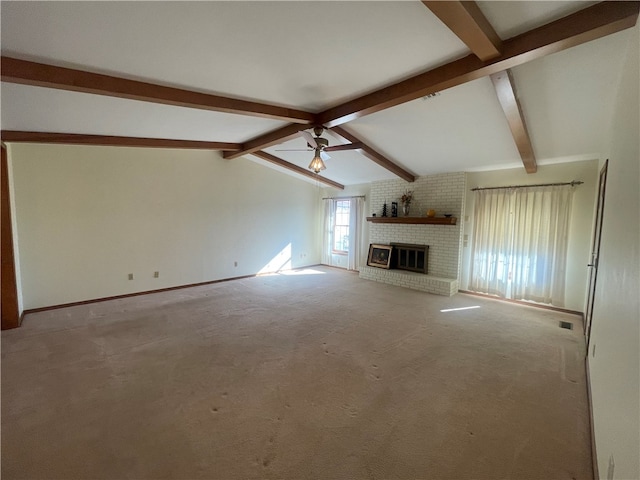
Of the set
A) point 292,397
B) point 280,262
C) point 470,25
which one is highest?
point 470,25

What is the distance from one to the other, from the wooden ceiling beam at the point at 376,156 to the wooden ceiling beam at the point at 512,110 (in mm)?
2048

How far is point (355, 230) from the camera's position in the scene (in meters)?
7.22

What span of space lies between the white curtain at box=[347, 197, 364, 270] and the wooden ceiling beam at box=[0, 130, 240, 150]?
3.50 m

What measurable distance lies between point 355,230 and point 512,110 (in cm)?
468

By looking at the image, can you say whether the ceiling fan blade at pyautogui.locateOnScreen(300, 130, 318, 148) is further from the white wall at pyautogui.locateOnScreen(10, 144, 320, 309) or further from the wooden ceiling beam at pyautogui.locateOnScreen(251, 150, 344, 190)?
the white wall at pyautogui.locateOnScreen(10, 144, 320, 309)

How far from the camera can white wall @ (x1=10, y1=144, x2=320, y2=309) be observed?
12.9ft

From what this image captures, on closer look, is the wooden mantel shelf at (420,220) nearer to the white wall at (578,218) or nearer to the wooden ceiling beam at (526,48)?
the white wall at (578,218)

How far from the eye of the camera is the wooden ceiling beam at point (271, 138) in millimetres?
3990

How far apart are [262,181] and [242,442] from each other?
18.5ft

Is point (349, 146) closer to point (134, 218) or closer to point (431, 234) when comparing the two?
point (431, 234)

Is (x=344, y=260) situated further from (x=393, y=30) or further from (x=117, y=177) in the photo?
(x=393, y=30)

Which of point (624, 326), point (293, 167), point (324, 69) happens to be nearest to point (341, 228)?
point (293, 167)

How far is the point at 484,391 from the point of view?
7.50ft

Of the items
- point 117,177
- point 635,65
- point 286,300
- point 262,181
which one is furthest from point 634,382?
point 262,181
